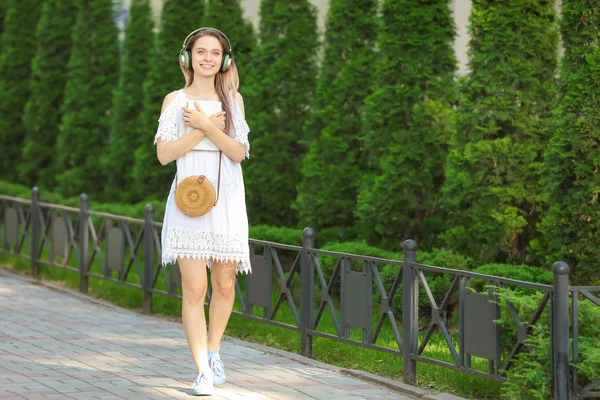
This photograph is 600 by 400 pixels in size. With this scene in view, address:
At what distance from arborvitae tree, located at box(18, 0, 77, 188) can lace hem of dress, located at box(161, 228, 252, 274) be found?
42.6 ft

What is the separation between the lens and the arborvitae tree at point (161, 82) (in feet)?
51.8

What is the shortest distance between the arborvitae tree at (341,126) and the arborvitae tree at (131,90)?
5055 mm

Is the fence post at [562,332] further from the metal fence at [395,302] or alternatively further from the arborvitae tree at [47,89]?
the arborvitae tree at [47,89]

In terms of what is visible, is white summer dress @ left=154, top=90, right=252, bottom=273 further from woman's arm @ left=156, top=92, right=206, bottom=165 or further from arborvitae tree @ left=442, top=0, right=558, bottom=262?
arborvitae tree @ left=442, top=0, right=558, bottom=262

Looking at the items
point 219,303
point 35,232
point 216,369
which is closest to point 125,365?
point 216,369

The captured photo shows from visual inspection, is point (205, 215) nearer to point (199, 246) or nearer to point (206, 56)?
point (199, 246)

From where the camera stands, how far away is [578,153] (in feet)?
28.8

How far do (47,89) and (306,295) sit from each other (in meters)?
11.9

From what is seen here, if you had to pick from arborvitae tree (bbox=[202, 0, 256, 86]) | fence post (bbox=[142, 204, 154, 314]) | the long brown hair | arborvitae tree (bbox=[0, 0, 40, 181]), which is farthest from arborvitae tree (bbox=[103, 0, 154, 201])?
the long brown hair

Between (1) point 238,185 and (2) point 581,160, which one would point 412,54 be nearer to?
(2) point 581,160

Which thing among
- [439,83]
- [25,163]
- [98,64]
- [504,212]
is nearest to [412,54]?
[439,83]

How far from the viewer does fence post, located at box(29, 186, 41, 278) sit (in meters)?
13.0

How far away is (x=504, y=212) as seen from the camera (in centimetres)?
996

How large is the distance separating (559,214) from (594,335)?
2657 mm
